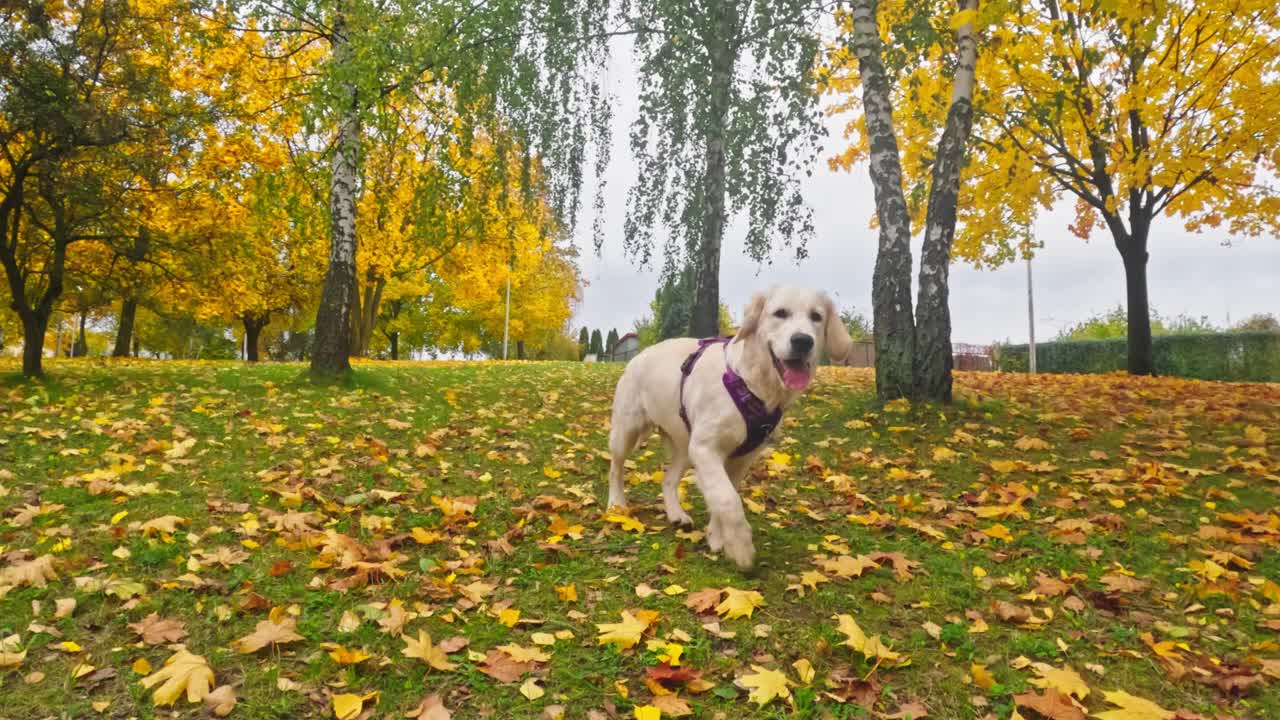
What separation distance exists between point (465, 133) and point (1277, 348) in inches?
→ 827

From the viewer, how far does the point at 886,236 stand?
8.48m

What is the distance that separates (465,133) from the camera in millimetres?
10766

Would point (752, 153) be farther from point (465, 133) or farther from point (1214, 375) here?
point (1214, 375)

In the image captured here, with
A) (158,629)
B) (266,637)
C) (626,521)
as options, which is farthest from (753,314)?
(158,629)

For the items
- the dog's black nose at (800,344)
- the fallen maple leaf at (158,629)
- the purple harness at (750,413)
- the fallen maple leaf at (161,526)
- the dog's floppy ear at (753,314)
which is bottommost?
the fallen maple leaf at (158,629)

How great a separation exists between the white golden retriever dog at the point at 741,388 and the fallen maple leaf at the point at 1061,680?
146cm

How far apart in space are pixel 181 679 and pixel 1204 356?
2426 cm

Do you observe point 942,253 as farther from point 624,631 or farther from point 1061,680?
point 624,631

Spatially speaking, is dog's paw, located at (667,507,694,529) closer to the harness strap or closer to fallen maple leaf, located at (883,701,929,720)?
the harness strap

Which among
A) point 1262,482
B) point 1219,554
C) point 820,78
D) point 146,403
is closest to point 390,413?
point 146,403

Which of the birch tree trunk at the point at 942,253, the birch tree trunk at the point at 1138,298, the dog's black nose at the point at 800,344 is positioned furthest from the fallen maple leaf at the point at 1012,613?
the birch tree trunk at the point at 1138,298

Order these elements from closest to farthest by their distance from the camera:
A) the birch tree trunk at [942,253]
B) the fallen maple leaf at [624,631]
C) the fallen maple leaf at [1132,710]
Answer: the fallen maple leaf at [1132,710]
the fallen maple leaf at [624,631]
the birch tree trunk at [942,253]

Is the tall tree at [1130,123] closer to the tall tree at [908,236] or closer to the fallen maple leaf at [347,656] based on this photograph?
the tall tree at [908,236]

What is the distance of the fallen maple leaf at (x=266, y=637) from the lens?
9.80ft
